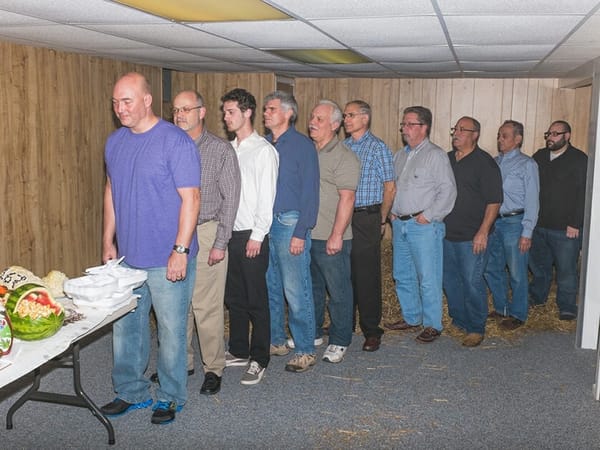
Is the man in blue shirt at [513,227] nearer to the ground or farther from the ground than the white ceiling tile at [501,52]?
nearer to the ground

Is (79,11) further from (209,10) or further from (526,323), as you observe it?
(526,323)

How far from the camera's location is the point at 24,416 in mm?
3404

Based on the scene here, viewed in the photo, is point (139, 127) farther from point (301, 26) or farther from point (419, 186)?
point (419, 186)

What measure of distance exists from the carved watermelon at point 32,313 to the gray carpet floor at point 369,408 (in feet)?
2.77

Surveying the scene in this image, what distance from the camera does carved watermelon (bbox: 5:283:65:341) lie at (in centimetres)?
250

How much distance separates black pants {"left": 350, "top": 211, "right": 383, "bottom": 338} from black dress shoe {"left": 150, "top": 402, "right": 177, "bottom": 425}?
1618 millimetres

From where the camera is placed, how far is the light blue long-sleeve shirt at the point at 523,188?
195 inches

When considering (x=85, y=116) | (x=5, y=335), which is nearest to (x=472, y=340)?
(x=5, y=335)

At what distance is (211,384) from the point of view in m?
3.75

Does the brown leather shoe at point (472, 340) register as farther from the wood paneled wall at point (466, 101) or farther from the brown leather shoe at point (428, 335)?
the wood paneled wall at point (466, 101)

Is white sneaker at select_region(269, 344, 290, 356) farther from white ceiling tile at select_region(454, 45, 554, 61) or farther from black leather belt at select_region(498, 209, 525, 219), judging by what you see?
white ceiling tile at select_region(454, 45, 554, 61)

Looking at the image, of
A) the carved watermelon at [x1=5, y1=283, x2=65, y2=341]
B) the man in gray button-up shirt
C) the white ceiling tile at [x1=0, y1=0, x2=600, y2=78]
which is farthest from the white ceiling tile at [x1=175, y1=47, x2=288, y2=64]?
the carved watermelon at [x1=5, y1=283, x2=65, y2=341]

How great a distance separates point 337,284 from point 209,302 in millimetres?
892

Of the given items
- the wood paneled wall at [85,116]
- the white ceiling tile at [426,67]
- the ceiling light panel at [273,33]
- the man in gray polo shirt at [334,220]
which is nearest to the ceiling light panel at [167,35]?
the ceiling light panel at [273,33]
